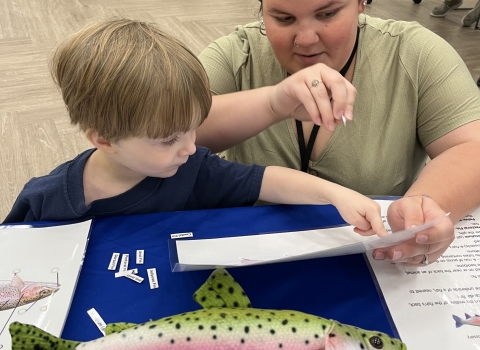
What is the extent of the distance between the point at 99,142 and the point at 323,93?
42 cm

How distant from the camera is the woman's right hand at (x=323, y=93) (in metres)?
0.79

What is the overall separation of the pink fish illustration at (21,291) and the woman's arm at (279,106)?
0.51 metres

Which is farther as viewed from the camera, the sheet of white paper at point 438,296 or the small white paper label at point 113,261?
the small white paper label at point 113,261

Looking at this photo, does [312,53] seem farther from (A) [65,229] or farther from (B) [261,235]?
(A) [65,229]

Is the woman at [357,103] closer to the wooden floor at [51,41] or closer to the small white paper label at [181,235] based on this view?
the small white paper label at [181,235]

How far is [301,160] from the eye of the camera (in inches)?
45.2

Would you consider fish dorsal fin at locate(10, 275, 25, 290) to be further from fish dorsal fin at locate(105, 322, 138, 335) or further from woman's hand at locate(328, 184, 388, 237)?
woman's hand at locate(328, 184, 388, 237)

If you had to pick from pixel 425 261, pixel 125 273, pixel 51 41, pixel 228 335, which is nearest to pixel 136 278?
pixel 125 273

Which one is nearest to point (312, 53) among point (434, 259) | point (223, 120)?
point (223, 120)

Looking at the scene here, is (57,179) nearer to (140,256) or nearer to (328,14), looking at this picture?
(140,256)

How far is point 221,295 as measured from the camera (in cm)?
65

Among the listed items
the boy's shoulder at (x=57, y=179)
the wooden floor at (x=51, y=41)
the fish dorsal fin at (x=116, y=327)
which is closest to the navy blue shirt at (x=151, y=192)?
the boy's shoulder at (x=57, y=179)

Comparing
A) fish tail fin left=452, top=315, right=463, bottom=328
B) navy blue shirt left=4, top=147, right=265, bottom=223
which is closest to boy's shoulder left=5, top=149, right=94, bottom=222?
navy blue shirt left=4, top=147, right=265, bottom=223

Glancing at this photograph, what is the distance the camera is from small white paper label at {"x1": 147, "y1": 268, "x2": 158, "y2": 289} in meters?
0.76
